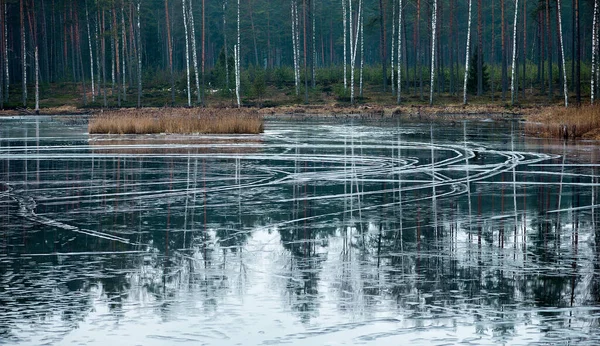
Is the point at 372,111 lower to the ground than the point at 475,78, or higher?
lower

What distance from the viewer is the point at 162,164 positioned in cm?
2255

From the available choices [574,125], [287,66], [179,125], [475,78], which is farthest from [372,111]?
[574,125]

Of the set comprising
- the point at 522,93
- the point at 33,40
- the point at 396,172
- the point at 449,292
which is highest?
the point at 33,40

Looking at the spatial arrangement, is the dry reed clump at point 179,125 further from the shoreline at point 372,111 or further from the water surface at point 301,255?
the shoreline at point 372,111

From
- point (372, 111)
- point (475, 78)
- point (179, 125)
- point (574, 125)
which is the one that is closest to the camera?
point (574, 125)

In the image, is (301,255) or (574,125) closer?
(301,255)

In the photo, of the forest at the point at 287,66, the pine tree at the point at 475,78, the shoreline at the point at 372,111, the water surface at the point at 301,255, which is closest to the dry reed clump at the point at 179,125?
the water surface at the point at 301,255

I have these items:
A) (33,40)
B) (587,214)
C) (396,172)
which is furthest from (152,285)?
(33,40)

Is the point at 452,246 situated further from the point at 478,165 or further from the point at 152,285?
the point at 478,165

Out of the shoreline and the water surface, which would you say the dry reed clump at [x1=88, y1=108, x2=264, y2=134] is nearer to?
the water surface

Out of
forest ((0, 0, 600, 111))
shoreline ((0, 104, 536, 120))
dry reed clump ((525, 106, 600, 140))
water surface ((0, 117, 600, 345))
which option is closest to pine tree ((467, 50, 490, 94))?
forest ((0, 0, 600, 111))

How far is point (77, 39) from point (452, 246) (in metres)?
92.1

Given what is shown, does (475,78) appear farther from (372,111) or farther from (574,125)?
(574,125)

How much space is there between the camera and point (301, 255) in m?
10.1
